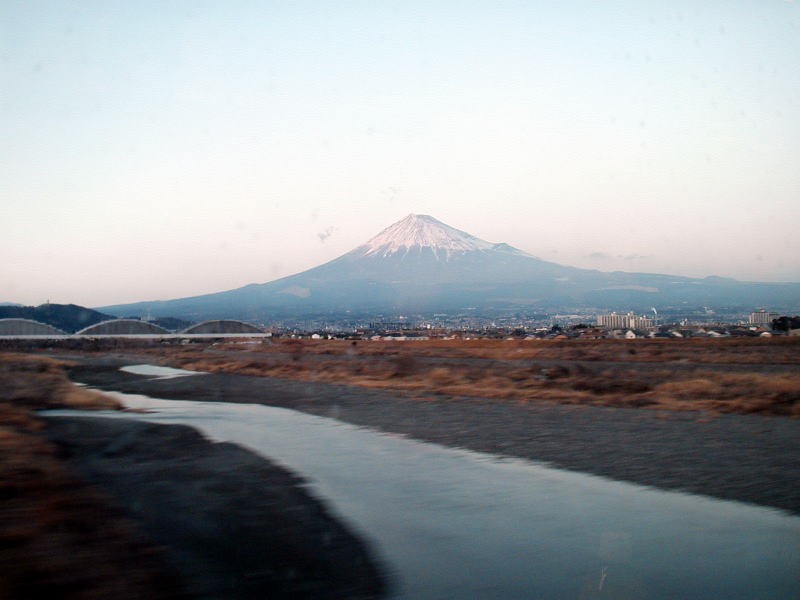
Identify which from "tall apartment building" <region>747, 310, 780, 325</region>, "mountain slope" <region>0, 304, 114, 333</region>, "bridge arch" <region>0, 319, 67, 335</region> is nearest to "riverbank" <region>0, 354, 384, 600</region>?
"tall apartment building" <region>747, 310, 780, 325</region>

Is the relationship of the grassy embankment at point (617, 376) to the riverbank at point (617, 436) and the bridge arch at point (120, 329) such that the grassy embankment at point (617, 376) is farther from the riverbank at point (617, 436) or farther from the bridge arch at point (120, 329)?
the bridge arch at point (120, 329)

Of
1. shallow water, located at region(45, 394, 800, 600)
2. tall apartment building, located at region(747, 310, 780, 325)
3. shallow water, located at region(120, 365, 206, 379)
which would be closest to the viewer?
shallow water, located at region(45, 394, 800, 600)

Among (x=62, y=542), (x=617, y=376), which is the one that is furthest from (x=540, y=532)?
(x=617, y=376)

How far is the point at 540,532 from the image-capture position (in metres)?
7.89

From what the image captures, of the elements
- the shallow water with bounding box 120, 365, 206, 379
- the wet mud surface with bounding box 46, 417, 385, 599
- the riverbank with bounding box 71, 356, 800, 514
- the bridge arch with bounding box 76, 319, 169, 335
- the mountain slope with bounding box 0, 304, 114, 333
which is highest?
the mountain slope with bounding box 0, 304, 114, 333

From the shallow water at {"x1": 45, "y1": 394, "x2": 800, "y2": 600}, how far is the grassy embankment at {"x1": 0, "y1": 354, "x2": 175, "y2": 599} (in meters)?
2.02

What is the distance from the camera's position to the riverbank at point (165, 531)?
5660 millimetres

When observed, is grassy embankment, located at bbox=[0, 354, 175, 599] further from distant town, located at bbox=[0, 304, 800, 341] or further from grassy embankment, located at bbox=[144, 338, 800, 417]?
distant town, located at bbox=[0, 304, 800, 341]

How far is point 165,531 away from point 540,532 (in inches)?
142

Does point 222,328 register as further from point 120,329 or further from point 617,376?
point 617,376

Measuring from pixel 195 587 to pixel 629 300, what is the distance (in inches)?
7595

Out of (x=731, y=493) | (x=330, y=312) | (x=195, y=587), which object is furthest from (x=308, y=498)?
(x=330, y=312)

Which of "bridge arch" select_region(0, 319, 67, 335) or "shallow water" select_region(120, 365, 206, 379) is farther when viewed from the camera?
"bridge arch" select_region(0, 319, 67, 335)

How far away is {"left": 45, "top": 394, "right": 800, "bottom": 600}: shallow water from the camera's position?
618cm
